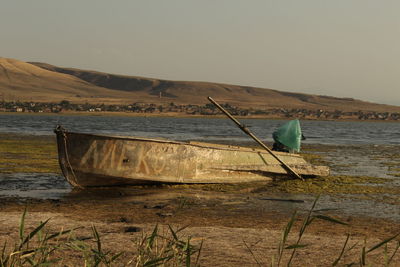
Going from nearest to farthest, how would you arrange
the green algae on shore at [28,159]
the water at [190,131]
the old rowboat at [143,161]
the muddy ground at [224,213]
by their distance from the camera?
the muddy ground at [224,213] < the old rowboat at [143,161] < the green algae on shore at [28,159] < the water at [190,131]

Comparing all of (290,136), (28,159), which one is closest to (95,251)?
(290,136)

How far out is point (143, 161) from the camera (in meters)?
15.0

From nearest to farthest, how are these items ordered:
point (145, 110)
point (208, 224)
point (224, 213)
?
point (208, 224) < point (224, 213) < point (145, 110)

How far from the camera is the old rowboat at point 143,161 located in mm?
14547

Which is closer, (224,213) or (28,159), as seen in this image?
(224,213)

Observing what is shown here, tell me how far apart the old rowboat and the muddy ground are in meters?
0.40

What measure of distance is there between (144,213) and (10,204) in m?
3.18

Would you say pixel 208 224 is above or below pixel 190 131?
above

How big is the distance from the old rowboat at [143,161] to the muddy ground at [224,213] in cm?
40

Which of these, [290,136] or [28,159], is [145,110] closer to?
[28,159]

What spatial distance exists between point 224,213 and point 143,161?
4014mm

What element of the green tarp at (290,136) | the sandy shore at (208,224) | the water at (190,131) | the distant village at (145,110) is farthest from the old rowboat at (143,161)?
the distant village at (145,110)

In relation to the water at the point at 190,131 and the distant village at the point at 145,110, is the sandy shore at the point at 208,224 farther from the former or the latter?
the distant village at the point at 145,110

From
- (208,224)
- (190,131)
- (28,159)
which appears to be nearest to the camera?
(208,224)
